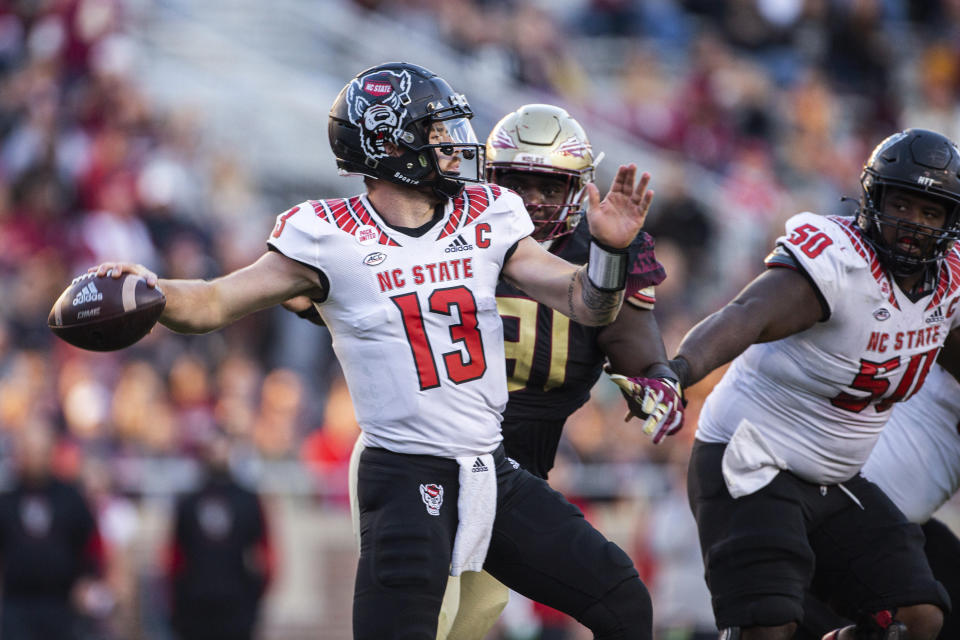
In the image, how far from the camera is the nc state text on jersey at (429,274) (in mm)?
4629

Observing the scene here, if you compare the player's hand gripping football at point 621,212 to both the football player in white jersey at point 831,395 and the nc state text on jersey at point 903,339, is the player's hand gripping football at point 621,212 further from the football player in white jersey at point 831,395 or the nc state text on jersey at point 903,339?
the nc state text on jersey at point 903,339

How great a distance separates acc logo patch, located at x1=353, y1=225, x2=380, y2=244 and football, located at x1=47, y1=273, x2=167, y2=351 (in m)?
0.64

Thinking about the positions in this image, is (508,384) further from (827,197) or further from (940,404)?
(827,197)

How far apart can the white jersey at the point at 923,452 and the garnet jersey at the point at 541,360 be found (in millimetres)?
1376

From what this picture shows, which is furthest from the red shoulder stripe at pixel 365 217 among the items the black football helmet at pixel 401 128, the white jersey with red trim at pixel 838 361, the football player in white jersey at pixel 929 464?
the football player in white jersey at pixel 929 464

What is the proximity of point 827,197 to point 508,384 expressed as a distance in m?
8.17

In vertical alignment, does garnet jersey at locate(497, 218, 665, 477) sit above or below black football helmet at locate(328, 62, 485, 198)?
below

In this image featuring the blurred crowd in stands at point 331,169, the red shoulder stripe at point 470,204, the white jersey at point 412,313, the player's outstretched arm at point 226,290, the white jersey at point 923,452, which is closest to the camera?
the player's outstretched arm at point 226,290

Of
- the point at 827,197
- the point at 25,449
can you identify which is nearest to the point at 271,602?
the point at 25,449

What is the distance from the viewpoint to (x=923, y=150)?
5.34 metres

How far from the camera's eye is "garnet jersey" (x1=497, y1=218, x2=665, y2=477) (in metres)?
5.36

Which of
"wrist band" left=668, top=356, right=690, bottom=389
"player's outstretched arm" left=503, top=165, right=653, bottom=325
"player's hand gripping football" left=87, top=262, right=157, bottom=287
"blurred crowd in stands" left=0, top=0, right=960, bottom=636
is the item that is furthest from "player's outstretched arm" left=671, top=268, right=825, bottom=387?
"blurred crowd in stands" left=0, top=0, right=960, bottom=636

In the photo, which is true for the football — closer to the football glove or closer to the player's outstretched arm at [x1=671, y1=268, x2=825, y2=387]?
the football glove

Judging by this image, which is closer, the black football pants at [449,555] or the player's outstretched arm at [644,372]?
the black football pants at [449,555]
